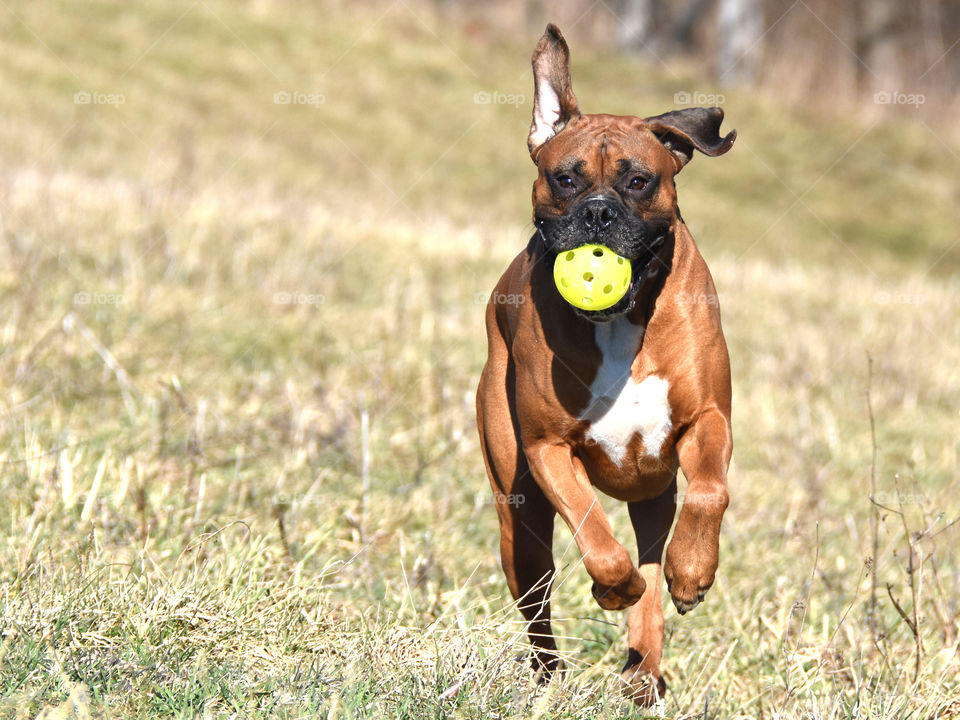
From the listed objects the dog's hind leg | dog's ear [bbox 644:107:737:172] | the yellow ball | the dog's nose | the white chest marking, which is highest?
dog's ear [bbox 644:107:737:172]

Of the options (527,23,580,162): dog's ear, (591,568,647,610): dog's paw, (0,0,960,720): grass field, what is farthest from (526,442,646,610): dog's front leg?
(527,23,580,162): dog's ear

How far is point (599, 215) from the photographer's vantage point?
374cm

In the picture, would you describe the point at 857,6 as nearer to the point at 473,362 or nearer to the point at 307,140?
the point at 307,140

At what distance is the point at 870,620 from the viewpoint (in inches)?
180

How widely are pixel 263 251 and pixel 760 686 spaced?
6.98 m

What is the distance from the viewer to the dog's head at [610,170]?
3.75 metres

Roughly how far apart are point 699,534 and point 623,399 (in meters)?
0.55

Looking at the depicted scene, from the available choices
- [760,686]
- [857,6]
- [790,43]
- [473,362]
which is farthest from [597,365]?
[857,6]

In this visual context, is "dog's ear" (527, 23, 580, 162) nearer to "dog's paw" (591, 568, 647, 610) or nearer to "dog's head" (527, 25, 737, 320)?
"dog's head" (527, 25, 737, 320)

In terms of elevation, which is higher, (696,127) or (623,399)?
(696,127)

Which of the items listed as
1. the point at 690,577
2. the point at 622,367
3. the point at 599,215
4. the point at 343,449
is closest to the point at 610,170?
the point at 599,215

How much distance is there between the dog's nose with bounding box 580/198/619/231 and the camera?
12.2ft

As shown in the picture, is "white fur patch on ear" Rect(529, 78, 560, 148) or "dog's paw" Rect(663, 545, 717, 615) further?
"white fur patch on ear" Rect(529, 78, 560, 148)

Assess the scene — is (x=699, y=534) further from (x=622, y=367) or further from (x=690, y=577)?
(x=622, y=367)
